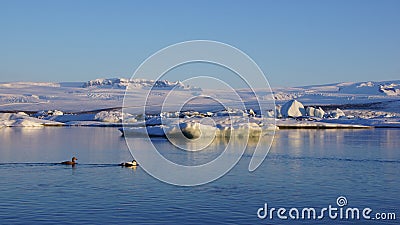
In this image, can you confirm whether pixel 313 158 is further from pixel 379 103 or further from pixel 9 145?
pixel 379 103

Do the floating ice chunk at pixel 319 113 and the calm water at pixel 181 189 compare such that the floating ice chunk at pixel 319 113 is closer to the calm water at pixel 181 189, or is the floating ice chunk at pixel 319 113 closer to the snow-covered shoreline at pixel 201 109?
the snow-covered shoreline at pixel 201 109

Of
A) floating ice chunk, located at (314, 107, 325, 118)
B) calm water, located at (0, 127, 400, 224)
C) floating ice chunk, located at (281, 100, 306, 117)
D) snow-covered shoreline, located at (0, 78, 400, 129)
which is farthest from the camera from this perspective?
floating ice chunk, located at (314, 107, 325, 118)

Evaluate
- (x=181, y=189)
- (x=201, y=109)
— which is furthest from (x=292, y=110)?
(x=181, y=189)

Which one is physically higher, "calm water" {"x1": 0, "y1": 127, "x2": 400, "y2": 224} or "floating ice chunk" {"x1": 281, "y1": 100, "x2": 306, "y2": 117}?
"floating ice chunk" {"x1": 281, "y1": 100, "x2": 306, "y2": 117}

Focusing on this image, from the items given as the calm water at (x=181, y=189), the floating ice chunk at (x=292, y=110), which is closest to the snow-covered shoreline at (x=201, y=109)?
the floating ice chunk at (x=292, y=110)

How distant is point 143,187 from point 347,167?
5324 millimetres

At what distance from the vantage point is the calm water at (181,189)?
8562 millimetres

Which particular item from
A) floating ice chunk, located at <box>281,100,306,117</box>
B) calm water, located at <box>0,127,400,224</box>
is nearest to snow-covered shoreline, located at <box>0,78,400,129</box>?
floating ice chunk, located at <box>281,100,306,117</box>

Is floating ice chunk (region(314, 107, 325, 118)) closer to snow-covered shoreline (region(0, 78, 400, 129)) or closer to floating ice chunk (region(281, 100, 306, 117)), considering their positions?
snow-covered shoreline (region(0, 78, 400, 129))

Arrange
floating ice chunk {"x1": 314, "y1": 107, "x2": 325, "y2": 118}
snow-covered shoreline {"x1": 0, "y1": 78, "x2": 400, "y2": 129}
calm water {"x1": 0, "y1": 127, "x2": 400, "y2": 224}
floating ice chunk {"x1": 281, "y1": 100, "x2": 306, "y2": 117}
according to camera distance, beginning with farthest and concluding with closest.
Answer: floating ice chunk {"x1": 314, "y1": 107, "x2": 325, "y2": 118}, floating ice chunk {"x1": 281, "y1": 100, "x2": 306, "y2": 117}, snow-covered shoreline {"x1": 0, "y1": 78, "x2": 400, "y2": 129}, calm water {"x1": 0, "y1": 127, "x2": 400, "y2": 224}

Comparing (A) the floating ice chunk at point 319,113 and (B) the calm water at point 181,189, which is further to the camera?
(A) the floating ice chunk at point 319,113

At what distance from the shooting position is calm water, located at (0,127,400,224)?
8562 millimetres

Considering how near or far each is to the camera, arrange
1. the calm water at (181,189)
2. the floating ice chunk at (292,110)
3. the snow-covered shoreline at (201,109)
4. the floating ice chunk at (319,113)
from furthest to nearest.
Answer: the floating ice chunk at (319,113) < the floating ice chunk at (292,110) < the snow-covered shoreline at (201,109) < the calm water at (181,189)

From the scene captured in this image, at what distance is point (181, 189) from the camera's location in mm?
10898
